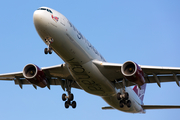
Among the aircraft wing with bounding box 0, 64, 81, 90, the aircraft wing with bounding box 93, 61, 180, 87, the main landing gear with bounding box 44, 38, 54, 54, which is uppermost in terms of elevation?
the main landing gear with bounding box 44, 38, 54, 54

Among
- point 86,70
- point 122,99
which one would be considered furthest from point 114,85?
point 86,70

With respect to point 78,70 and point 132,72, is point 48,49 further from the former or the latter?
point 132,72

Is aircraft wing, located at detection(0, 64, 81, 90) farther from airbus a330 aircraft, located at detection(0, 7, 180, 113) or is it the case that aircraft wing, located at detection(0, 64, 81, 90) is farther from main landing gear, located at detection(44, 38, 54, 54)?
main landing gear, located at detection(44, 38, 54, 54)

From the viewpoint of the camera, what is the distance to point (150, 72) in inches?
922

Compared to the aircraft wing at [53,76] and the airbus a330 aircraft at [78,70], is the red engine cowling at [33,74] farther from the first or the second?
the aircraft wing at [53,76]

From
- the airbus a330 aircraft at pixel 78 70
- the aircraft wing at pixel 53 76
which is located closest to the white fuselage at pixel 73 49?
the airbus a330 aircraft at pixel 78 70

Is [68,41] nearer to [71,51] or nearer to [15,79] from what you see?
[71,51]

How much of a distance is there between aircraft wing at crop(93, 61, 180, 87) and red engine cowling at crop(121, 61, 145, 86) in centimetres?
79

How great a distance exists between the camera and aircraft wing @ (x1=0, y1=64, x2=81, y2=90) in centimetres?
2430

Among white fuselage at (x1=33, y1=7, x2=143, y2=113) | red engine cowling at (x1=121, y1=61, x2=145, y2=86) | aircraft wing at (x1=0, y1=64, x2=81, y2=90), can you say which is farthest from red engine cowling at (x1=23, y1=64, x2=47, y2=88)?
red engine cowling at (x1=121, y1=61, x2=145, y2=86)

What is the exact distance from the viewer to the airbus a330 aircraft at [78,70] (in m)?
19.8

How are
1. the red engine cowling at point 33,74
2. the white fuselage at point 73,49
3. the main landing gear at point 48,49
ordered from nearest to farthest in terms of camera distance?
the white fuselage at point 73,49 < the main landing gear at point 48,49 < the red engine cowling at point 33,74

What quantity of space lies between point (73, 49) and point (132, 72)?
5.00 m

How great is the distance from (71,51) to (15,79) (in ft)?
32.4
